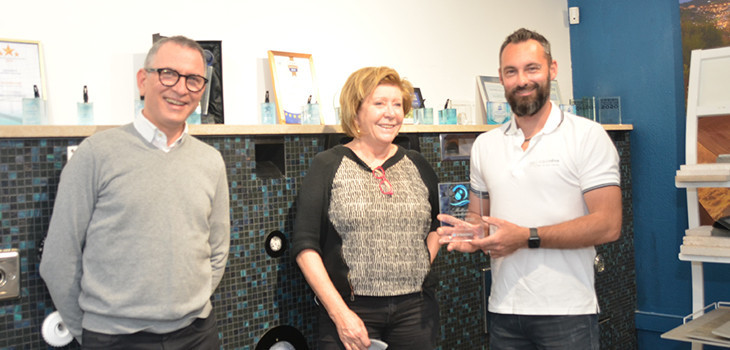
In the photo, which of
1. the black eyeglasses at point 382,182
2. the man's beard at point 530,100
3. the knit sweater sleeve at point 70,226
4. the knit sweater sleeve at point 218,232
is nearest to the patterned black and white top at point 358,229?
the black eyeglasses at point 382,182

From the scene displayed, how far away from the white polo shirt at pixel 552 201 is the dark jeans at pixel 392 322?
26 cm

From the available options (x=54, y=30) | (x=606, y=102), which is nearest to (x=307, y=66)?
(x=54, y=30)

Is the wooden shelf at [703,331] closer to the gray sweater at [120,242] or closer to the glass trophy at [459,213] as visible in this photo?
the glass trophy at [459,213]

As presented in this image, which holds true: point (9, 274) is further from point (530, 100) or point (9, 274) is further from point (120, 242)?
point (530, 100)

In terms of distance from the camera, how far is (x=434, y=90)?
144 inches

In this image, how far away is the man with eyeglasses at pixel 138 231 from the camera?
66.2 inches

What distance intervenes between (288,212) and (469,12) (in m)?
2.09

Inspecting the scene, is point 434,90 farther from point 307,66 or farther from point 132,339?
point 132,339

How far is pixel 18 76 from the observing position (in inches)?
87.0

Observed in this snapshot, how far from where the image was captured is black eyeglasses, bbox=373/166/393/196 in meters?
2.10

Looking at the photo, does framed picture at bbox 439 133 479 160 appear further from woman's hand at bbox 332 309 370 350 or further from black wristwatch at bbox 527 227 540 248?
woman's hand at bbox 332 309 370 350

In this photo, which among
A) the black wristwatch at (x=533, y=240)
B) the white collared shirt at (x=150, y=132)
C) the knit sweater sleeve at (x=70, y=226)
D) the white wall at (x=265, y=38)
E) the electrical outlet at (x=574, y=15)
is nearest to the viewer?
the knit sweater sleeve at (x=70, y=226)

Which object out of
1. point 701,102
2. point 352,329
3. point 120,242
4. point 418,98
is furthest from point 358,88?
point 701,102

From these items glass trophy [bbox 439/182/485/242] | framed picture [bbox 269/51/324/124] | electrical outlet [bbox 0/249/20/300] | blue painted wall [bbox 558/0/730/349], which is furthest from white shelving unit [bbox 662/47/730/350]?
electrical outlet [bbox 0/249/20/300]
